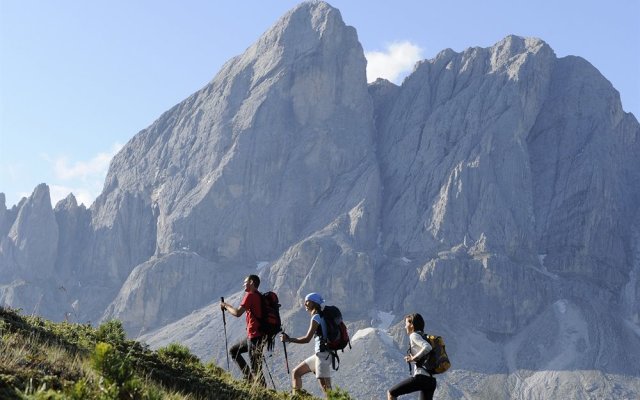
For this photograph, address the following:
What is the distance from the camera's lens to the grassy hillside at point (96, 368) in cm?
828

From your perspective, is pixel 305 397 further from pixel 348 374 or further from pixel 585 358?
pixel 585 358

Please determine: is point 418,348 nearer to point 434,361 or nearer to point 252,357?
point 434,361

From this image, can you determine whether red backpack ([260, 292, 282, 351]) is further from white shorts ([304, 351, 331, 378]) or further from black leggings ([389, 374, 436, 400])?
black leggings ([389, 374, 436, 400])

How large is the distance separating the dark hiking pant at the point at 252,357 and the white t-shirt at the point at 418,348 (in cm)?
220

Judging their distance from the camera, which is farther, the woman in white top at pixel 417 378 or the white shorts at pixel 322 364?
the white shorts at pixel 322 364

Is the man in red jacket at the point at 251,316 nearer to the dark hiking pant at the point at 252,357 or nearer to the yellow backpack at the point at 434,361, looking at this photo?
the dark hiking pant at the point at 252,357

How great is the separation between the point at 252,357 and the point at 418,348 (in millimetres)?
2548

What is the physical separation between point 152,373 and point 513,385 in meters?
164

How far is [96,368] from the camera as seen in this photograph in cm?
834

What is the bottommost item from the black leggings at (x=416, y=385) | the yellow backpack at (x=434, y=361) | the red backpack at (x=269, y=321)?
the black leggings at (x=416, y=385)

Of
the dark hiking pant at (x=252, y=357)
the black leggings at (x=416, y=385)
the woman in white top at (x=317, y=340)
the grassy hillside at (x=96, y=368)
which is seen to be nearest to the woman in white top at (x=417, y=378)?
the black leggings at (x=416, y=385)

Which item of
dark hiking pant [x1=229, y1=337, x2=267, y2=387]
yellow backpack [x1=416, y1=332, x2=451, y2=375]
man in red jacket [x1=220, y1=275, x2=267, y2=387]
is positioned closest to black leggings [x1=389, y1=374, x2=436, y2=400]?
yellow backpack [x1=416, y1=332, x2=451, y2=375]

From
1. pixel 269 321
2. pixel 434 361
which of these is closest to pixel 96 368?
pixel 434 361

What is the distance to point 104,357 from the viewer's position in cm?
835
